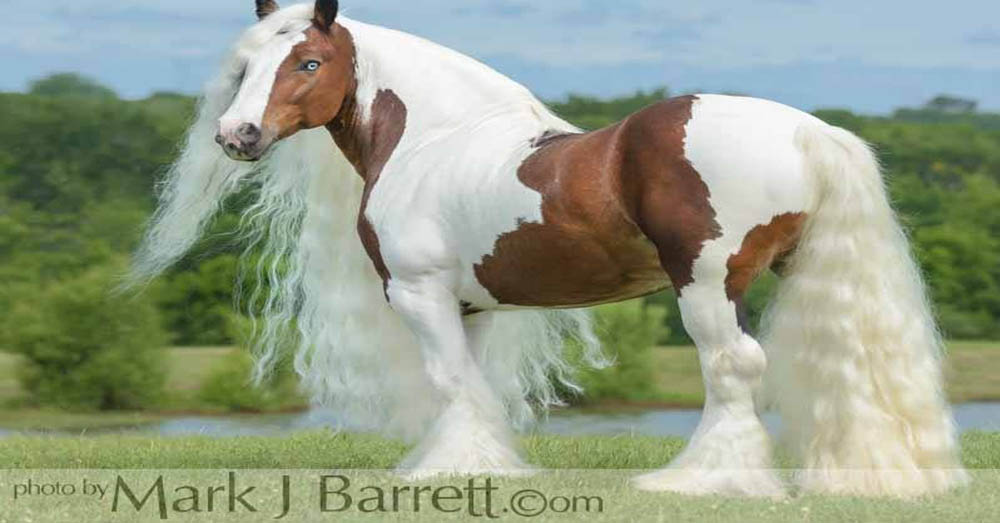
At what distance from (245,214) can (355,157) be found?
2.21ft

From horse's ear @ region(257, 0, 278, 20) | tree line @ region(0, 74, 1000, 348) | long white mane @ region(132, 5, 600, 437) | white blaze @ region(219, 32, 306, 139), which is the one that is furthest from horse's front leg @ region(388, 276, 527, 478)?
tree line @ region(0, 74, 1000, 348)

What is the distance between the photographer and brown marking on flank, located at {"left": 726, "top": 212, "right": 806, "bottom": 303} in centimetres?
469

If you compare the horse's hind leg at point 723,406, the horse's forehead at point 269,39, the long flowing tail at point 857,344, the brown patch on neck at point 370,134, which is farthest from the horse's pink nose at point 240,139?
the long flowing tail at point 857,344

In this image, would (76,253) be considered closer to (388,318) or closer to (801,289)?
(388,318)

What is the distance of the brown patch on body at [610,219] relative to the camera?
468 cm

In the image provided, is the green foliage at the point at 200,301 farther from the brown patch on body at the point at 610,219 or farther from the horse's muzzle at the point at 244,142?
the brown patch on body at the point at 610,219

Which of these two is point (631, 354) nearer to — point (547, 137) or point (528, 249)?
point (547, 137)

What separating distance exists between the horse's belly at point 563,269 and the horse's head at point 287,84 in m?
0.91

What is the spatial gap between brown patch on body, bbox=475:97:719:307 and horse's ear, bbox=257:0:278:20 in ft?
4.38

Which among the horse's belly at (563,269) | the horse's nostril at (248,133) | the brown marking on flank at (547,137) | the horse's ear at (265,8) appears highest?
the horse's ear at (265,8)

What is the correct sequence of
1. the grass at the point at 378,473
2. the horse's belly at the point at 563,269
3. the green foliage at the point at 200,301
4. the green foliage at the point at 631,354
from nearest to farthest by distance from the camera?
the grass at the point at 378,473 < the horse's belly at the point at 563,269 < the green foliage at the point at 200,301 < the green foliage at the point at 631,354

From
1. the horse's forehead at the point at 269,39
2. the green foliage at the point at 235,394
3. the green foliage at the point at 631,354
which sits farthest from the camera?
the green foliage at the point at 235,394

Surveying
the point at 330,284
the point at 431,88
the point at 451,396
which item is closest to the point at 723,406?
the point at 451,396

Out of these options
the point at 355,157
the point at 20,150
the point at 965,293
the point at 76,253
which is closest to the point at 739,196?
the point at 355,157
